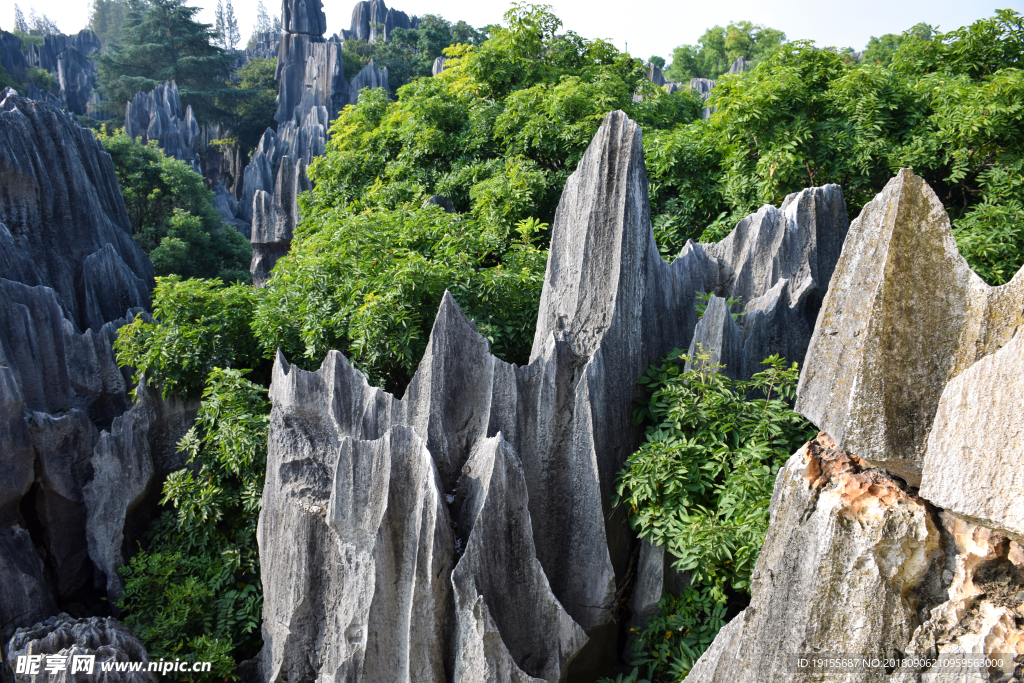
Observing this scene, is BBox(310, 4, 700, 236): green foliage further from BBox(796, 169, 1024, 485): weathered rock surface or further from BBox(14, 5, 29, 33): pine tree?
BBox(14, 5, 29, 33): pine tree

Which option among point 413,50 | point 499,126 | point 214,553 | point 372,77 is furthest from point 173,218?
point 413,50

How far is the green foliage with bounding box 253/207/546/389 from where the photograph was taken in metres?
7.05

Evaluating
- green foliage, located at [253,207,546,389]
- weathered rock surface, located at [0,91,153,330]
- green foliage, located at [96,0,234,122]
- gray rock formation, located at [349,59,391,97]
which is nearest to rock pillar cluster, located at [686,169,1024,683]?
green foliage, located at [253,207,546,389]

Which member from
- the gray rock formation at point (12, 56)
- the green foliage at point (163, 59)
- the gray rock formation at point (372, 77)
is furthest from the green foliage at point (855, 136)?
the gray rock formation at point (12, 56)

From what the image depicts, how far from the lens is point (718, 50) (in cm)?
3662

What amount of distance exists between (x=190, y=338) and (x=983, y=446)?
8565 millimetres

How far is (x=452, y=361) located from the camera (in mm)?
6211

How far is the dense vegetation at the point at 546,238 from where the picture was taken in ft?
18.5

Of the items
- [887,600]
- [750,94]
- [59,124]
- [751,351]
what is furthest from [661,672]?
[59,124]

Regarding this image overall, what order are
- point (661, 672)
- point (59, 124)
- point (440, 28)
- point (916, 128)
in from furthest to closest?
point (440, 28)
point (59, 124)
point (916, 128)
point (661, 672)

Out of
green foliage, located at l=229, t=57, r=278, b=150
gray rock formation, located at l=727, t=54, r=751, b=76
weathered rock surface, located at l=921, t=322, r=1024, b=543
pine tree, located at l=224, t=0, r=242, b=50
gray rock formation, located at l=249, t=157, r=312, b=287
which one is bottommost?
weathered rock surface, located at l=921, t=322, r=1024, b=543

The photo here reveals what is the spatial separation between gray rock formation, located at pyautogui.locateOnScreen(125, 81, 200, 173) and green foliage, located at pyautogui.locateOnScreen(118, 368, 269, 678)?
28626 mm

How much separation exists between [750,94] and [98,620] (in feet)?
36.5

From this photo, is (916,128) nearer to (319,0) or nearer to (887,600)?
(887,600)
